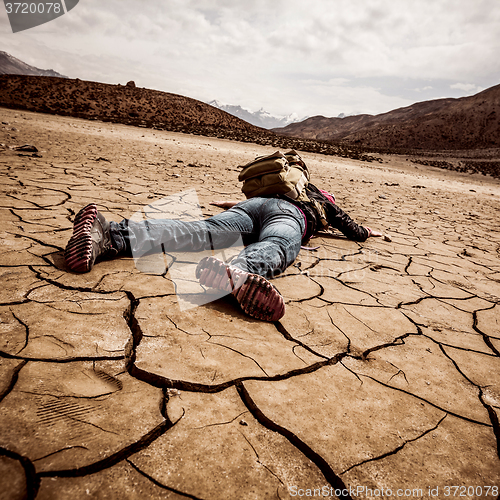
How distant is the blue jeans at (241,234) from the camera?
4.49ft

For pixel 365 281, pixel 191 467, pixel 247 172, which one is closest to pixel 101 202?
pixel 247 172

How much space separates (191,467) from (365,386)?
0.58 metres

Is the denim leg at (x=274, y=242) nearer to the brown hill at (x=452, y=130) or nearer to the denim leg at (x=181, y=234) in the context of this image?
the denim leg at (x=181, y=234)

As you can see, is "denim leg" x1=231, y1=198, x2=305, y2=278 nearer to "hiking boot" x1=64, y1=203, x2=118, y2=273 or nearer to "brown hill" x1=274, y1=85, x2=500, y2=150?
"hiking boot" x1=64, y1=203, x2=118, y2=273

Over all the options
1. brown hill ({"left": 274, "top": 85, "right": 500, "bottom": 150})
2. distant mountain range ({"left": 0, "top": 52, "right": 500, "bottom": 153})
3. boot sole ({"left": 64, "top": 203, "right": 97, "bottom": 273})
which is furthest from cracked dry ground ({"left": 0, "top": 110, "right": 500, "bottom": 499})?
brown hill ({"left": 274, "top": 85, "right": 500, "bottom": 150})

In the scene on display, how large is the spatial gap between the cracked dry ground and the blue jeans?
146 millimetres

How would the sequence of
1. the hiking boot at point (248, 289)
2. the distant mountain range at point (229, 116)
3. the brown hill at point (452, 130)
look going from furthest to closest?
the brown hill at point (452, 130)
the distant mountain range at point (229, 116)
the hiking boot at point (248, 289)

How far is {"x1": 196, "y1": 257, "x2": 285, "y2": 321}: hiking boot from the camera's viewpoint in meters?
1.13

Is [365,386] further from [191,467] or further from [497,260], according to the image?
[497,260]

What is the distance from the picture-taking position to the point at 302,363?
1007 mm

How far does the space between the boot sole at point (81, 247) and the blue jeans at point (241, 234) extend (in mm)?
163

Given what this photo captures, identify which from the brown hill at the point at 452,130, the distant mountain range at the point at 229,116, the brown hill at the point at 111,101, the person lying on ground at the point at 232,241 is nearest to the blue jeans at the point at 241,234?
the person lying on ground at the point at 232,241

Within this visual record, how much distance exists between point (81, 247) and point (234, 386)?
2.93 ft

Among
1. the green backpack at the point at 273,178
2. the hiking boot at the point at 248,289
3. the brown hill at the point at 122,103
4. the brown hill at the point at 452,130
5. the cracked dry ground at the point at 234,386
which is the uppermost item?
the brown hill at the point at 452,130
